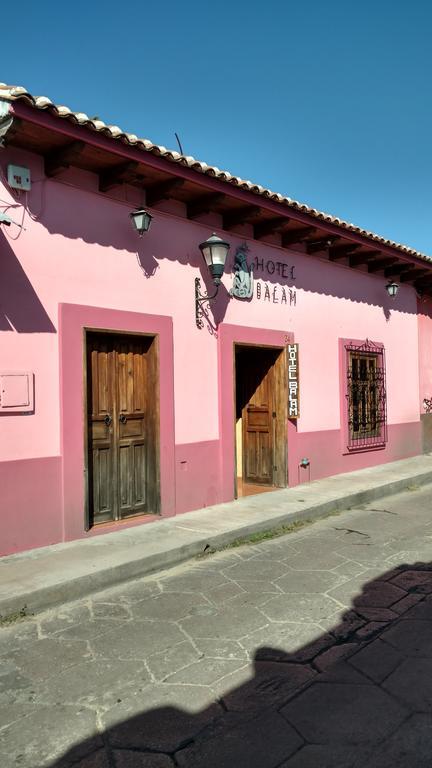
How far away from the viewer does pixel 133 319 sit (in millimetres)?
6664

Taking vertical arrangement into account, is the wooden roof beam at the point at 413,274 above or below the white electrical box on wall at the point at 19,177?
above

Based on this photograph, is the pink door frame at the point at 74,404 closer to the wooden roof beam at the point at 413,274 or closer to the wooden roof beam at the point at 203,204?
the wooden roof beam at the point at 203,204

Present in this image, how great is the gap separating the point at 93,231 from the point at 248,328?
2.81m

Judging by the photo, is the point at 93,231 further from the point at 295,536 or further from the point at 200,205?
the point at 295,536

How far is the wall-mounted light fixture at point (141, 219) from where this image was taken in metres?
6.46

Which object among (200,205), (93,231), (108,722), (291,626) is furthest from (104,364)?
(108,722)

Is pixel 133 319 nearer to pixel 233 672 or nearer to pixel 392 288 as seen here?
pixel 233 672

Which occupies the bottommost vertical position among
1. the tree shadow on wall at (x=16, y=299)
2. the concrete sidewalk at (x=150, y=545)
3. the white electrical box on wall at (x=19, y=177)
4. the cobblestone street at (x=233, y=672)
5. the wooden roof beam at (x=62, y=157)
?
the cobblestone street at (x=233, y=672)

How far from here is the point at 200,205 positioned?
24.4 ft

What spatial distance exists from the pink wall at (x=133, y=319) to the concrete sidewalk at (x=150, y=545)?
38cm

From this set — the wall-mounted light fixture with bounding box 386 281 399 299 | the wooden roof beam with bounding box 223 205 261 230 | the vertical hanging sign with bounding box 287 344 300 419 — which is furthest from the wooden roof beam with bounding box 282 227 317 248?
the wall-mounted light fixture with bounding box 386 281 399 299

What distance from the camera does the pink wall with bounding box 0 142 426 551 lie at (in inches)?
225

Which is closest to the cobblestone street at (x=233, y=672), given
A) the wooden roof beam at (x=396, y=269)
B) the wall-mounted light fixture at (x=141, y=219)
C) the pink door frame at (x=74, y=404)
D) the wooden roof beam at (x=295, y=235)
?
the pink door frame at (x=74, y=404)

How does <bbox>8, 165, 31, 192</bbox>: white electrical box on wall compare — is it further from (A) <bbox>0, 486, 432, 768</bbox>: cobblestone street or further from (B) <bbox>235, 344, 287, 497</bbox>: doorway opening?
(A) <bbox>0, 486, 432, 768</bbox>: cobblestone street
